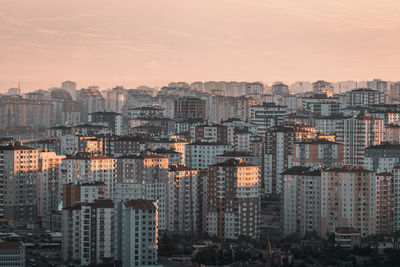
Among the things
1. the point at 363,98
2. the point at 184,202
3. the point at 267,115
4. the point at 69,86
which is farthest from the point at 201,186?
the point at 69,86

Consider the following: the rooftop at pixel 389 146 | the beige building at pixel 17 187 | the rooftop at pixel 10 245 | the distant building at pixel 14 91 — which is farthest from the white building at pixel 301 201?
the distant building at pixel 14 91

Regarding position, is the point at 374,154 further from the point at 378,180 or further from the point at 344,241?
the point at 344,241

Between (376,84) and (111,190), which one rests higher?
(376,84)

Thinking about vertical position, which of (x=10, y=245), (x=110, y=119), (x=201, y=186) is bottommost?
(x=10, y=245)

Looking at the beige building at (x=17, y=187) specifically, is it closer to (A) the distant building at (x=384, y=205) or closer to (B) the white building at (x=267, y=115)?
(A) the distant building at (x=384, y=205)

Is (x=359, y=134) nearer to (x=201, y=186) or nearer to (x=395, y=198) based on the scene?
(x=395, y=198)

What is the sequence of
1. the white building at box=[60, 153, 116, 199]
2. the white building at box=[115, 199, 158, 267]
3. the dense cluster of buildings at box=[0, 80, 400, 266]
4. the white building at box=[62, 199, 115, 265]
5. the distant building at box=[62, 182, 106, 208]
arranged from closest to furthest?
the white building at box=[115, 199, 158, 267], the white building at box=[62, 199, 115, 265], the dense cluster of buildings at box=[0, 80, 400, 266], the distant building at box=[62, 182, 106, 208], the white building at box=[60, 153, 116, 199]

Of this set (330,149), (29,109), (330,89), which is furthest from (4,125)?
(330,149)

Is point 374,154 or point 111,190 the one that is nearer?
point 111,190

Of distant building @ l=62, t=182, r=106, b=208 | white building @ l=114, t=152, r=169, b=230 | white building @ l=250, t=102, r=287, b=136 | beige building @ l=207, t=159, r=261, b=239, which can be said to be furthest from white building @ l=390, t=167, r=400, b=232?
white building @ l=250, t=102, r=287, b=136

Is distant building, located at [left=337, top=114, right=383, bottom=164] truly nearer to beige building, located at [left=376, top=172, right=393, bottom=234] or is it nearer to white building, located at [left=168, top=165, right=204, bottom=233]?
beige building, located at [left=376, top=172, right=393, bottom=234]

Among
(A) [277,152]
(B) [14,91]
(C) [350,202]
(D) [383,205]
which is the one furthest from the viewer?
(B) [14,91]
